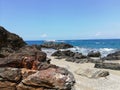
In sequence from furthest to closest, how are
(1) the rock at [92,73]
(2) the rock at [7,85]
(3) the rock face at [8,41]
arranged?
1. (3) the rock face at [8,41]
2. (1) the rock at [92,73]
3. (2) the rock at [7,85]

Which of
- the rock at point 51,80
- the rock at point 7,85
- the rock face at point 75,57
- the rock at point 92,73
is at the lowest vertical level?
the rock face at point 75,57

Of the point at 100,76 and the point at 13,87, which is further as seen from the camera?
the point at 100,76

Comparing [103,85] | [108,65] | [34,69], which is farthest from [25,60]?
[108,65]

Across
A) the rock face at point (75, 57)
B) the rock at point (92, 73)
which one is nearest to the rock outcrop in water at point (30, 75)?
the rock at point (92, 73)

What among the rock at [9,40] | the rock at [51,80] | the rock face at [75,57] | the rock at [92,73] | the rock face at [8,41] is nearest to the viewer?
the rock at [51,80]

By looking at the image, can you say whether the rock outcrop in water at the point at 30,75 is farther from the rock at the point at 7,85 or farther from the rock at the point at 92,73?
the rock at the point at 92,73

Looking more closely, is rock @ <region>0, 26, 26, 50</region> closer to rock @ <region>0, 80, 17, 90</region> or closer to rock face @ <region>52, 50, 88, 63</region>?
rock @ <region>0, 80, 17, 90</region>

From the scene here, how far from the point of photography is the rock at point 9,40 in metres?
13.7

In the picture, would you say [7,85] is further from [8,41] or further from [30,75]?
[8,41]

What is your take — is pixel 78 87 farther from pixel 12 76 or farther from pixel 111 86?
pixel 12 76

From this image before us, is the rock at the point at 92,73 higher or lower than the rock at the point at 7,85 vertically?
lower

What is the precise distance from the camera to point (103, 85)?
11.4m

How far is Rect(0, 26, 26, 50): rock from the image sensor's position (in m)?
13.7

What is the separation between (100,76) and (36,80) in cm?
603
